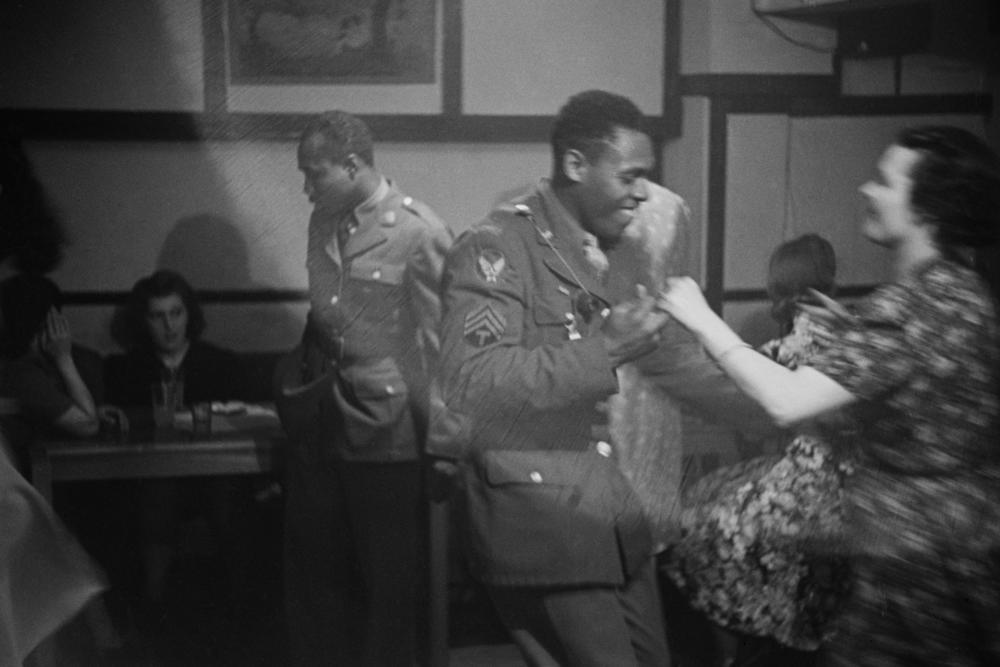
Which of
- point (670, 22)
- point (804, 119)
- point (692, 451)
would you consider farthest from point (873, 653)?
point (670, 22)

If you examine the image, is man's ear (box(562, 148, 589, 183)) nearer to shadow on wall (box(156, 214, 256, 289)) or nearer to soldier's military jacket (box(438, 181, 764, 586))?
soldier's military jacket (box(438, 181, 764, 586))

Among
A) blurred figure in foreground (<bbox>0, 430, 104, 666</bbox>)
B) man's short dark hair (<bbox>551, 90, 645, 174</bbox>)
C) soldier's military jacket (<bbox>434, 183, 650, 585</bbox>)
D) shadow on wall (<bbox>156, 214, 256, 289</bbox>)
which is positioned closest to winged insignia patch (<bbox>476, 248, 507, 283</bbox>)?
soldier's military jacket (<bbox>434, 183, 650, 585</bbox>)

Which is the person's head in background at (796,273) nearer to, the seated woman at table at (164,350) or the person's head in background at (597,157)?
the person's head in background at (597,157)

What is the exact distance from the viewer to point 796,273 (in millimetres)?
1335

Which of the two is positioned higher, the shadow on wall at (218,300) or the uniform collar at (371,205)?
the uniform collar at (371,205)

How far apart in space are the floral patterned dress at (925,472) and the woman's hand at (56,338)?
72 centimetres

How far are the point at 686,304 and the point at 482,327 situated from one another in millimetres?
197

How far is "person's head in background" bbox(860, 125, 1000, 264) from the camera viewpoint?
114 cm

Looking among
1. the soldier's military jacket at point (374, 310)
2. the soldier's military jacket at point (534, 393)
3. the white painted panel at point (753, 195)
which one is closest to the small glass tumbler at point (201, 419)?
the soldier's military jacket at point (374, 310)

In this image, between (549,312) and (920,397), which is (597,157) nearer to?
(549,312)

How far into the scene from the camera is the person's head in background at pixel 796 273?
131 centimetres

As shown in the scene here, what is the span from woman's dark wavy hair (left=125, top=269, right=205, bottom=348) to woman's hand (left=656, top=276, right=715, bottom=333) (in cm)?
45

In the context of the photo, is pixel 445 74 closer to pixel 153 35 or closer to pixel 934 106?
pixel 153 35

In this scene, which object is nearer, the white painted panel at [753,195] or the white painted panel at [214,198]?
the white painted panel at [214,198]
